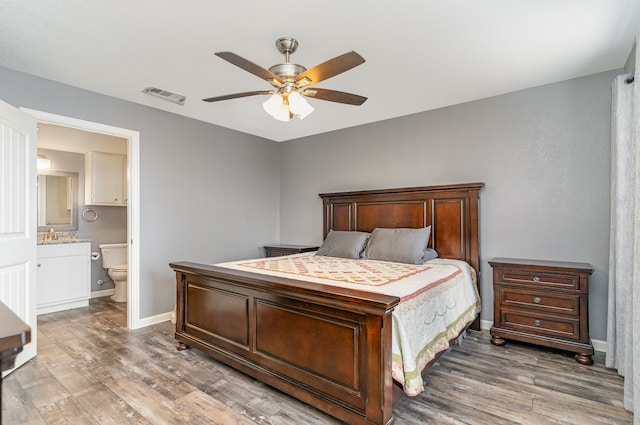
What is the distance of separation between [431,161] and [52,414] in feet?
13.4

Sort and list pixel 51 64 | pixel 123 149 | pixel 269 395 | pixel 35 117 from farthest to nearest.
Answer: pixel 123 149 < pixel 35 117 < pixel 51 64 < pixel 269 395

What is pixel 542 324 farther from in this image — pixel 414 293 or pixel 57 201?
pixel 57 201

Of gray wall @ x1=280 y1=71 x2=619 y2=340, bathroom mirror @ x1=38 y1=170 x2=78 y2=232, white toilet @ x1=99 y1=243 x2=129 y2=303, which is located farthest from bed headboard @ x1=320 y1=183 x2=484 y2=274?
bathroom mirror @ x1=38 y1=170 x2=78 y2=232

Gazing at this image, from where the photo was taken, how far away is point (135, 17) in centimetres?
217

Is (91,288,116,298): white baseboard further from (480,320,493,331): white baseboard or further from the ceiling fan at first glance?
(480,320,493,331): white baseboard

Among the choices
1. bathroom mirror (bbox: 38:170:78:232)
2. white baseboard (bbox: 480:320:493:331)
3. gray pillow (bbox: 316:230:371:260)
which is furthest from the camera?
bathroom mirror (bbox: 38:170:78:232)

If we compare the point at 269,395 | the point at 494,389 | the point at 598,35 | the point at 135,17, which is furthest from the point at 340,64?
the point at 494,389

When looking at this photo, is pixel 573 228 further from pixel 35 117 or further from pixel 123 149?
pixel 123 149

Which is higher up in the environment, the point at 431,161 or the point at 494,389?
the point at 431,161

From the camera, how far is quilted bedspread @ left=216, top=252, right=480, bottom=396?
1902mm

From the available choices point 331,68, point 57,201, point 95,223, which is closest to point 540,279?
point 331,68

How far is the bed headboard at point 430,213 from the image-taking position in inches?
142

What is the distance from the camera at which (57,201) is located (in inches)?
197

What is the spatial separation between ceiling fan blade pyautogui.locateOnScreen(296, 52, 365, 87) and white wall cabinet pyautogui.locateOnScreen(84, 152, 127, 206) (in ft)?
14.3
